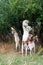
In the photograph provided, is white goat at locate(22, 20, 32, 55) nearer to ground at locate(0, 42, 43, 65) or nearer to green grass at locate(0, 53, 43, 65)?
ground at locate(0, 42, 43, 65)

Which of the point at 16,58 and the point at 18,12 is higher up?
the point at 18,12

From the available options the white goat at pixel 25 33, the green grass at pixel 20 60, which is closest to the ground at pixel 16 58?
the green grass at pixel 20 60

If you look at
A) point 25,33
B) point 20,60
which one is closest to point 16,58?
point 20,60

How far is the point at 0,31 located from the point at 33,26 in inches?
59.5

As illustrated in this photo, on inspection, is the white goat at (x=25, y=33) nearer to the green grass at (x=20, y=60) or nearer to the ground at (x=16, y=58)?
the ground at (x=16, y=58)

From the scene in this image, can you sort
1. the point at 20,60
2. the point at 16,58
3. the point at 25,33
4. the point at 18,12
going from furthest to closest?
the point at 18,12 → the point at 25,33 → the point at 16,58 → the point at 20,60

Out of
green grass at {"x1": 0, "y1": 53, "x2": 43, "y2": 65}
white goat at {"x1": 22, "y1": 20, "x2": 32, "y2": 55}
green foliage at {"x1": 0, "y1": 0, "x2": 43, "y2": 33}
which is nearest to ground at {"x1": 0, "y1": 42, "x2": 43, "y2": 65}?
green grass at {"x1": 0, "y1": 53, "x2": 43, "y2": 65}

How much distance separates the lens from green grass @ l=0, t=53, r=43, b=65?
263 inches

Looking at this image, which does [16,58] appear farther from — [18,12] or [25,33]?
[18,12]

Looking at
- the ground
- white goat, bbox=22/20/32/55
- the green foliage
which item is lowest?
the ground

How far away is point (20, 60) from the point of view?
6.98 metres

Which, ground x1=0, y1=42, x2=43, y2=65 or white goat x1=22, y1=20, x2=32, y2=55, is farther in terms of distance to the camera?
Answer: white goat x1=22, y1=20, x2=32, y2=55

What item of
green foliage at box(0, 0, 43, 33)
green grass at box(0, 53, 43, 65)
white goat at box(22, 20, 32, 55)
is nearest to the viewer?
green grass at box(0, 53, 43, 65)

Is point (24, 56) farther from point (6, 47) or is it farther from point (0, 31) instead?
point (0, 31)
